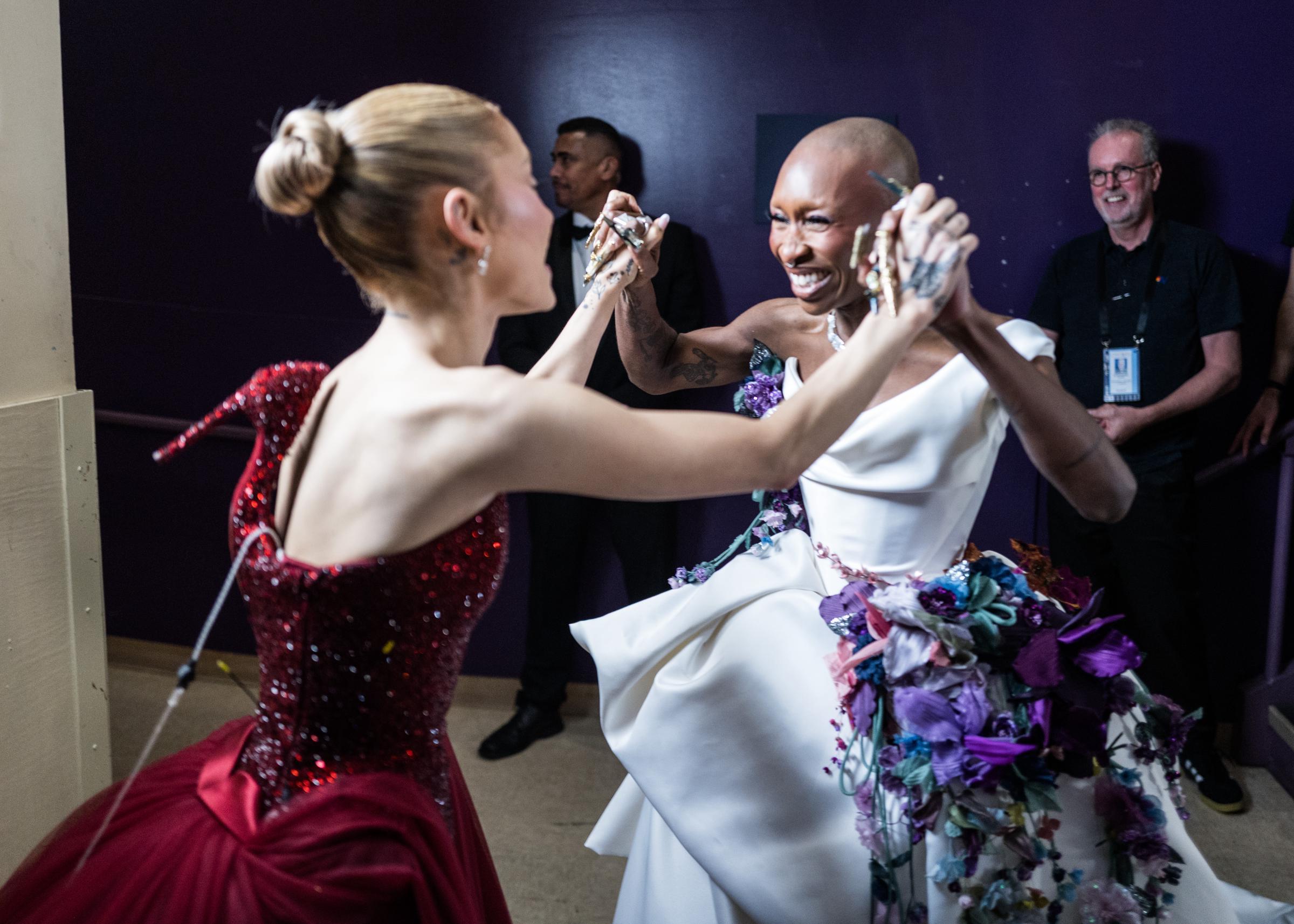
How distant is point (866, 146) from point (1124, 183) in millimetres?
1654

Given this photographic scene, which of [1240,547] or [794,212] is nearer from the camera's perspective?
[794,212]

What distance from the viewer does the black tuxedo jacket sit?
334 cm

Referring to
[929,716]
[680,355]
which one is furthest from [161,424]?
[929,716]

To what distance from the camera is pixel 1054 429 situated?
150 cm

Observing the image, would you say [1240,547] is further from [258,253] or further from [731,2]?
[258,253]

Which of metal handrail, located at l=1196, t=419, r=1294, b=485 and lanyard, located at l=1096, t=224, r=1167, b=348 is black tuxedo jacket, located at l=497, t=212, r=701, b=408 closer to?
lanyard, located at l=1096, t=224, r=1167, b=348

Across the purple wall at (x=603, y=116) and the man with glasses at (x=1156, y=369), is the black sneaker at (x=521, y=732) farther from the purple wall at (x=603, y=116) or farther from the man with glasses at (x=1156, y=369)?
the man with glasses at (x=1156, y=369)

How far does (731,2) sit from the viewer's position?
10.9 feet

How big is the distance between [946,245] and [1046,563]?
74 centimetres

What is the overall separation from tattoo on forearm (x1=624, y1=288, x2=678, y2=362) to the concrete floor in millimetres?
1331

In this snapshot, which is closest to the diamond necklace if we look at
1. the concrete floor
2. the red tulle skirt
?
the red tulle skirt

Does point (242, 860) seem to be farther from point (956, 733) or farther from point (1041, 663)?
point (1041, 663)

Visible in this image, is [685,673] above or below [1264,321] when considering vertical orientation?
below

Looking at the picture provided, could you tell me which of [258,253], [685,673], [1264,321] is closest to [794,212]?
[685,673]
